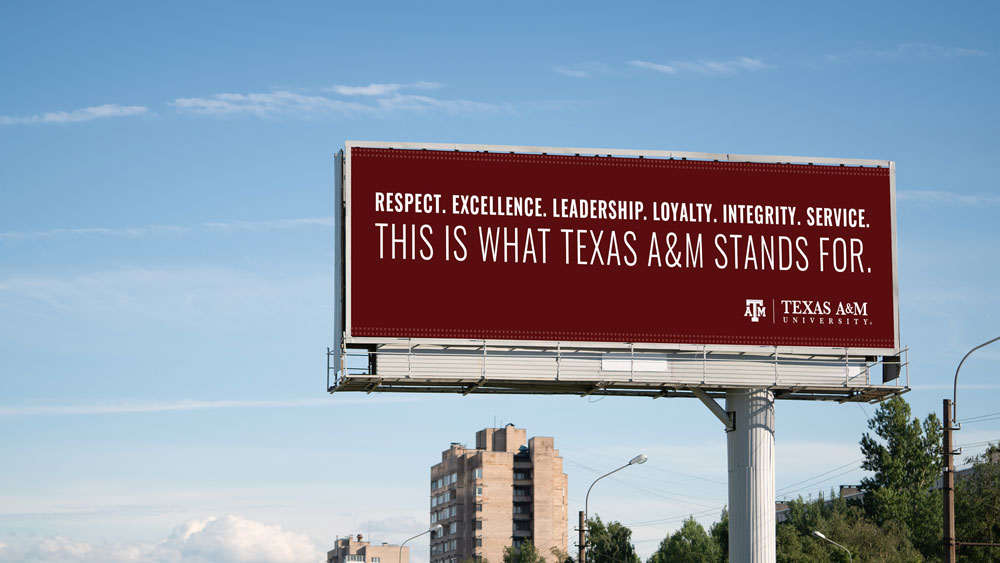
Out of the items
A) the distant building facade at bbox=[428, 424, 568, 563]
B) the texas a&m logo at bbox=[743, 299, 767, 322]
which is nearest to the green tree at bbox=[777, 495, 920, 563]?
the texas a&m logo at bbox=[743, 299, 767, 322]

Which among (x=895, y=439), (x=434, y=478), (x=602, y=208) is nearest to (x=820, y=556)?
(x=895, y=439)

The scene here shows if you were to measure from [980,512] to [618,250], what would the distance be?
4938 centimetres

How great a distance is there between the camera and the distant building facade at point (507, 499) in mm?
167875

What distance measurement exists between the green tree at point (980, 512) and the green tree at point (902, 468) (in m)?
28.2

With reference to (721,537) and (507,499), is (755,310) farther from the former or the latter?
(507,499)

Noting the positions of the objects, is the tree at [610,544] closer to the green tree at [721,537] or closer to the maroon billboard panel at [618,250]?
the green tree at [721,537]

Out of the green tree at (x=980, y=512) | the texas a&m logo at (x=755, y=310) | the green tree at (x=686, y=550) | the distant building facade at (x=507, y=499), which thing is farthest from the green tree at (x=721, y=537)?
the texas a&m logo at (x=755, y=310)

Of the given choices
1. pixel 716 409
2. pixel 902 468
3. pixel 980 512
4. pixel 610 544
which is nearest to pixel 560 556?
pixel 610 544

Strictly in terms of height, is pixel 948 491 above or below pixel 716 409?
below

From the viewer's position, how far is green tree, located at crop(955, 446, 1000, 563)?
71938mm

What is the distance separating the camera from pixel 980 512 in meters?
73.9

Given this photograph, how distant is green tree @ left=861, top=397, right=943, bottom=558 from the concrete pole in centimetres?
7592

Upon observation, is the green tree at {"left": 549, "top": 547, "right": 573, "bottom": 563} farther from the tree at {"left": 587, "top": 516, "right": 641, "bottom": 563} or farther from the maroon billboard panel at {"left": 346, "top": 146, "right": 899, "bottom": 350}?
the maroon billboard panel at {"left": 346, "top": 146, "right": 899, "bottom": 350}

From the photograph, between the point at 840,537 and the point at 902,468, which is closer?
the point at 840,537
